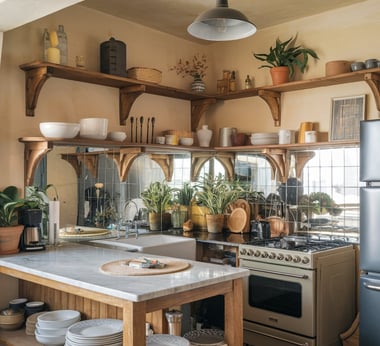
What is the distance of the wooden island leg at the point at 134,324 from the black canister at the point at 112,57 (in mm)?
2176

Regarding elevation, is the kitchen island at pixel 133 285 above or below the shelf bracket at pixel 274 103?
below

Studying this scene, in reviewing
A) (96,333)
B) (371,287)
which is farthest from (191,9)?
(96,333)

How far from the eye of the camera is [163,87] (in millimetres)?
3982

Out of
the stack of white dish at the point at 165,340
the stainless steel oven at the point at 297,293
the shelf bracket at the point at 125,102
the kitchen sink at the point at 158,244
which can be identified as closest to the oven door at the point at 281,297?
the stainless steel oven at the point at 297,293

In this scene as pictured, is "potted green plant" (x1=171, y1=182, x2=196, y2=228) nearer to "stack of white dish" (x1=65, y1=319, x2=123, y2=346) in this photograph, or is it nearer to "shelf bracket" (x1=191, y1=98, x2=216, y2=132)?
"shelf bracket" (x1=191, y1=98, x2=216, y2=132)

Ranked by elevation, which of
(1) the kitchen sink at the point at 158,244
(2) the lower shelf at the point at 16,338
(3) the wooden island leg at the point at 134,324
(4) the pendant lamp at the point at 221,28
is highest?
(4) the pendant lamp at the point at 221,28

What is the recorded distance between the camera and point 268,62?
4148 millimetres

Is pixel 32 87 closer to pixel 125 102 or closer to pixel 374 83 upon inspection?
pixel 125 102

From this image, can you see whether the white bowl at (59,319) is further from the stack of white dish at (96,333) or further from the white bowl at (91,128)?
the white bowl at (91,128)

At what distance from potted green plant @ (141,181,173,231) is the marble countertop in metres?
1.12

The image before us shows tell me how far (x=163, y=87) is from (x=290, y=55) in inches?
42.8

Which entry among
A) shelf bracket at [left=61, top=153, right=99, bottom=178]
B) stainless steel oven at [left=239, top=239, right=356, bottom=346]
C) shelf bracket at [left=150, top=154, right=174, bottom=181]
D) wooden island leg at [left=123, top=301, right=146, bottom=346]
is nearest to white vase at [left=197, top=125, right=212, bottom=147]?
shelf bracket at [left=150, top=154, right=174, bottom=181]

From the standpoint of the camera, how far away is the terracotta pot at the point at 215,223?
13.8ft

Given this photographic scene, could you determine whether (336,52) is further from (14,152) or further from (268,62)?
(14,152)
